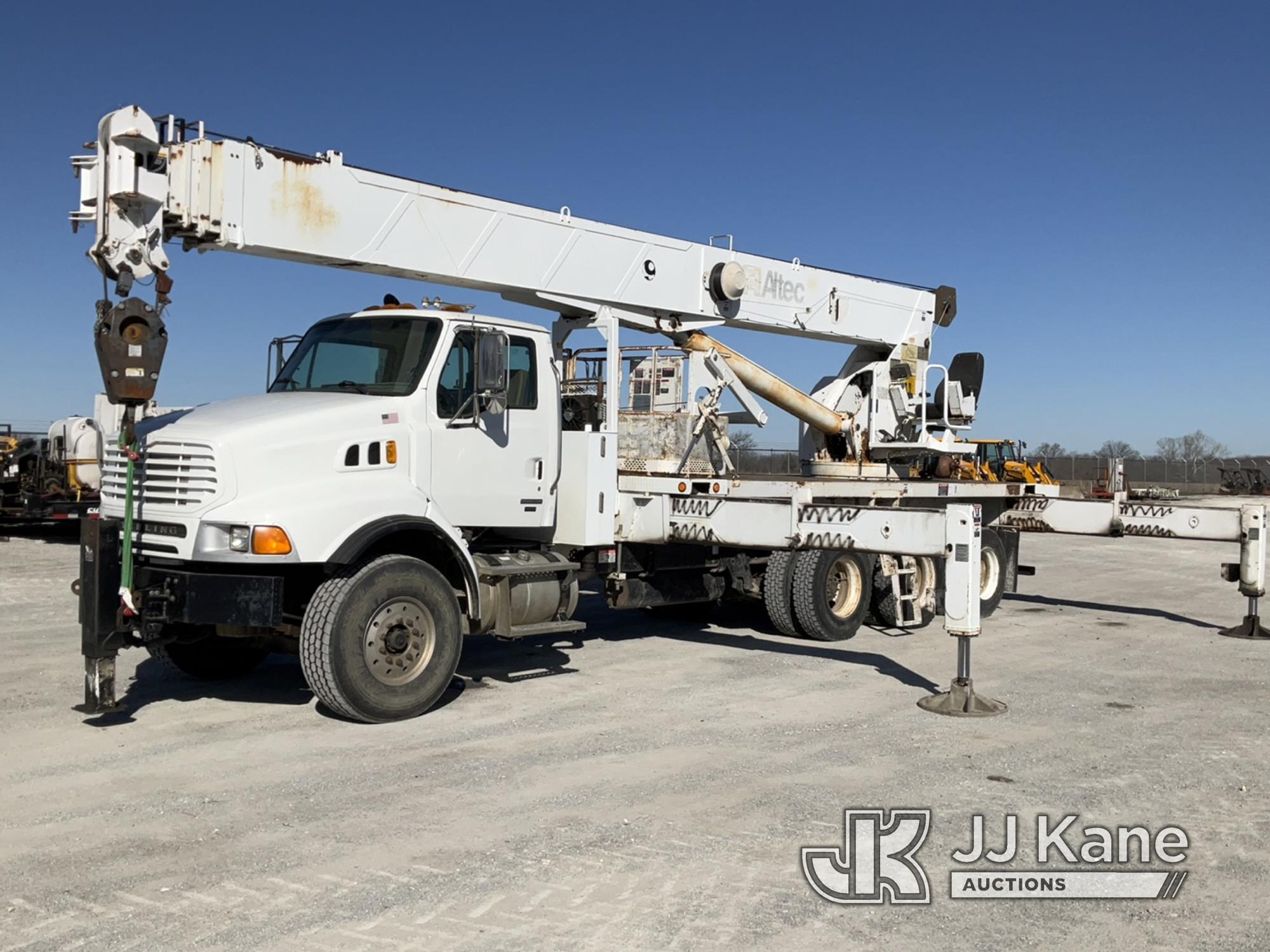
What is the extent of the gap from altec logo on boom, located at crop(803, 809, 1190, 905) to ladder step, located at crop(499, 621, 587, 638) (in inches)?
136

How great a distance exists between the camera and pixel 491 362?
8.52m

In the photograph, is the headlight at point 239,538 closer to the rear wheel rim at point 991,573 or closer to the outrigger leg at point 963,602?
the outrigger leg at point 963,602

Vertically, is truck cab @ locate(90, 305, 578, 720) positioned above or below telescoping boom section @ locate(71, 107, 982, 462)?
below

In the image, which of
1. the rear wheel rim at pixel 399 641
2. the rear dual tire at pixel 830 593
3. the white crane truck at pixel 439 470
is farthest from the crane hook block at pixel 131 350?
the rear dual tire at pixel 830 593

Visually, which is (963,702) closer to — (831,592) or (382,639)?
(831,592)

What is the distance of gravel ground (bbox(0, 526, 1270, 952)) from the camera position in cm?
464

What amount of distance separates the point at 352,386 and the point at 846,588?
5.98 metres

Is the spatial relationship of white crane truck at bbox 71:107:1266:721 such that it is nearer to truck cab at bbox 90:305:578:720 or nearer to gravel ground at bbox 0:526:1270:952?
truck cab at bbox 90:305:578:720

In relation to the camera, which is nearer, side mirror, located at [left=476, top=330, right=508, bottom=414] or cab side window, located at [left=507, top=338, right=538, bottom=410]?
side mirror, located at [left=476, top=330, right=508, bottom=414]

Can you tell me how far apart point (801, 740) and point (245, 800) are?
345cm

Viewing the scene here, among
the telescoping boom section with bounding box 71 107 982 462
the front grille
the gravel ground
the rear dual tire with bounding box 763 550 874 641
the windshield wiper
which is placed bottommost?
the gravel ground

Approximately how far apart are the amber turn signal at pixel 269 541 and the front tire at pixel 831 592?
5606mm

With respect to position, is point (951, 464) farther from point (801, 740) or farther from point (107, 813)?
point (107, 813)

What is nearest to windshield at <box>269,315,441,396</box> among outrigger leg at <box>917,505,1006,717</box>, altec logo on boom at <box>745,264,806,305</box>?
outrigger leg at <box>917,505,1006,717</box>
